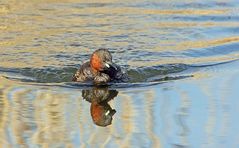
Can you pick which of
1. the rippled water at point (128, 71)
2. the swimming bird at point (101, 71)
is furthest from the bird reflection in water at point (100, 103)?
the swimming bird at point (101, 71)

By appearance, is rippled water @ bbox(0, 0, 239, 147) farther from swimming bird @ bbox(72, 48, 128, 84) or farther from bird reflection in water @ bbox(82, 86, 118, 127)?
swimming bird @ bbox(72, 48, 128, 84)

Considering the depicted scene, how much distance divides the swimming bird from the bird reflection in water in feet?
0.63

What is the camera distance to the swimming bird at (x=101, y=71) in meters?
11.2

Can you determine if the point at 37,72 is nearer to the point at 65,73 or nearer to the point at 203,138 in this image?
the point at 65,73

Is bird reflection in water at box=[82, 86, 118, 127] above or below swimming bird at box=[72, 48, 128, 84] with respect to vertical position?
below

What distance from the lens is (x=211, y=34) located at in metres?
14.7

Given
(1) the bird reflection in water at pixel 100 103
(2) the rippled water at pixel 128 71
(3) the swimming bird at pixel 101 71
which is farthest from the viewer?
(3) the swimming bird at pixel 101 71

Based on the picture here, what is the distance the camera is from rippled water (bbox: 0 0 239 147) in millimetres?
8656

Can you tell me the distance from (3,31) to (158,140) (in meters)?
6.69

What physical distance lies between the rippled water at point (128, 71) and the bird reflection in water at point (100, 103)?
14 millimetres

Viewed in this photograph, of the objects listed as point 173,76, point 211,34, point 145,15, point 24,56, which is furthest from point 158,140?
point 145,15

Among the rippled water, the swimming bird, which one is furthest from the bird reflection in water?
the swimming bird

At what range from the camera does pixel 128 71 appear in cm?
1231

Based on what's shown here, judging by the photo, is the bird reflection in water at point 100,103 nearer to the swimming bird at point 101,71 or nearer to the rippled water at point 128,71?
the rippled water at point 128,71
